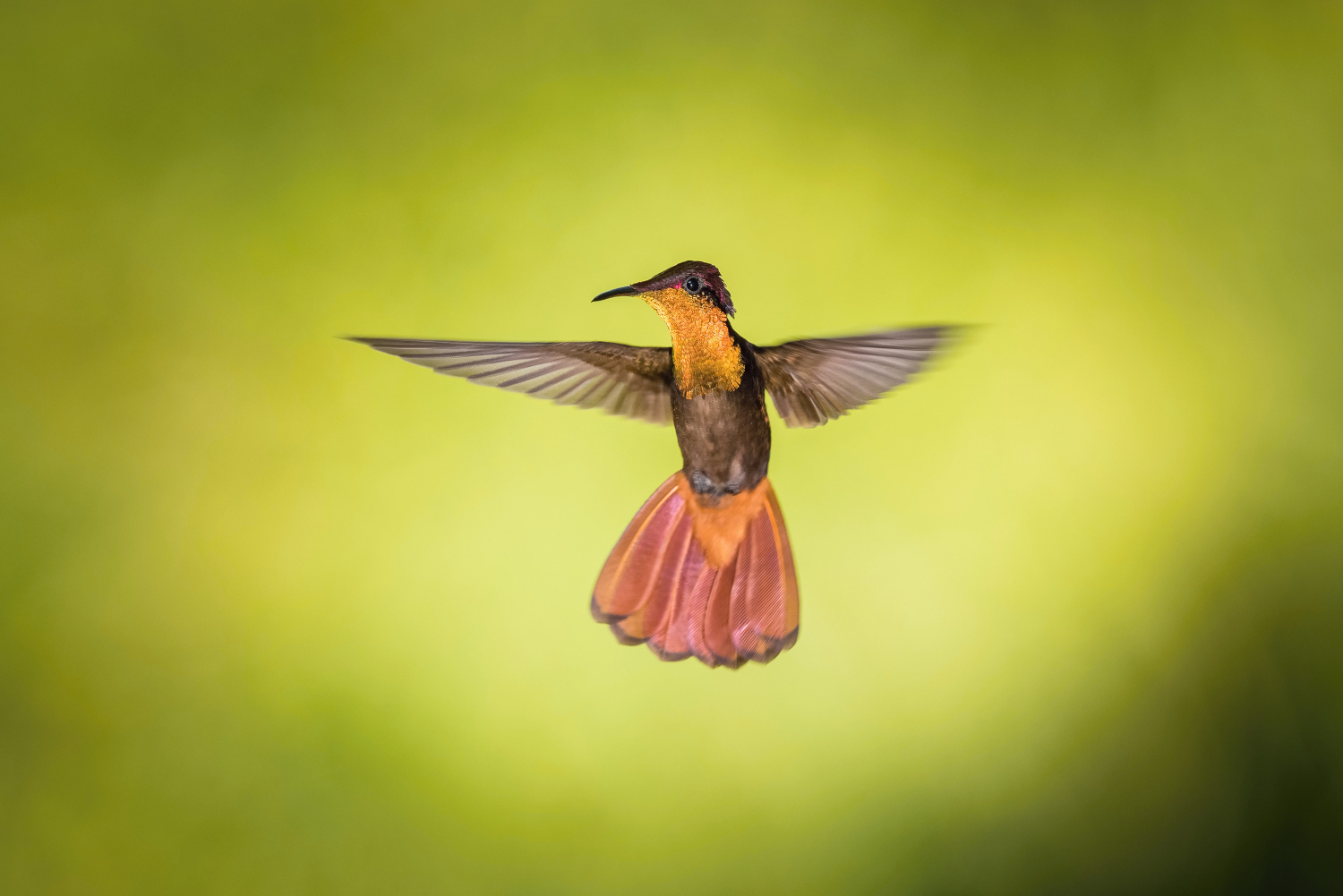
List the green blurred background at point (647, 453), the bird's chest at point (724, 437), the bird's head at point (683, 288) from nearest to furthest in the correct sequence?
the bird's head at point (683, 288) < the bird's chest at point (724, 437) < the green blurred background at point (647, 453)

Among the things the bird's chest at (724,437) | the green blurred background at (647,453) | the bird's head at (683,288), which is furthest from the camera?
the green blurred background at (647,453)

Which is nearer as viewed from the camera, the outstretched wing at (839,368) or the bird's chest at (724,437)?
the outstretched wing at (839,368)

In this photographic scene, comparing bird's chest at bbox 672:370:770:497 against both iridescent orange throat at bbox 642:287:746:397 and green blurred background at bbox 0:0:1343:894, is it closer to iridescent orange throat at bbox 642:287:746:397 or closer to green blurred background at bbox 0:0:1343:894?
iridescent orange throat at bbox 642:287:746:397

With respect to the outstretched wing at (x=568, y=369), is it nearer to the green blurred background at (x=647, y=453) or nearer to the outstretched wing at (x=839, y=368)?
the outstretched wing at (x=839, y=368)

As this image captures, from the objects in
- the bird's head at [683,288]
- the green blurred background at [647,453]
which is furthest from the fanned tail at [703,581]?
the green blurred background at [647,453]

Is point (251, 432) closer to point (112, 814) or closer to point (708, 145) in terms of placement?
point (112, 814)

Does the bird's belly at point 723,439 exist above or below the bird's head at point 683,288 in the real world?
below

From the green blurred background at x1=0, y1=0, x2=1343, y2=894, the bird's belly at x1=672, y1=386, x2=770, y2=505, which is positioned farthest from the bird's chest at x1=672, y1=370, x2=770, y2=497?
the green blurred background at x1=0, y1=0, x2=1343, y2=894
